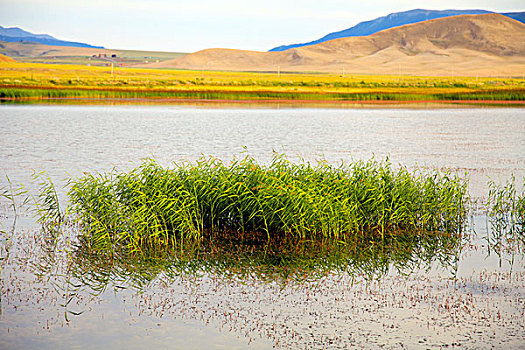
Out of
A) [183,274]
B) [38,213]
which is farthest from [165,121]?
[183,274]

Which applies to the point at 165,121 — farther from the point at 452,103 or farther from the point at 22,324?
the point at 452,103

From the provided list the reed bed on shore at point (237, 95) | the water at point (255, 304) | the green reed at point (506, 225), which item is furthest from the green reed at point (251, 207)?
the reed bed on shore at point (237, 95)

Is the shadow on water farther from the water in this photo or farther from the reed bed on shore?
the reed bed on shore

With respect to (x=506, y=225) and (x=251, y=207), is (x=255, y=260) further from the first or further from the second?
(x=506, y=225)

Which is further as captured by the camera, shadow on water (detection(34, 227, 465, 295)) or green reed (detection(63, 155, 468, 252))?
green reed (detection(63, 155, 468, 252))

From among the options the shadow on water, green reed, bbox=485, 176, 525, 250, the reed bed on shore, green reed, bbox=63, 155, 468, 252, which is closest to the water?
the shadow on water

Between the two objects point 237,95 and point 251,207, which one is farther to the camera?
point 237,95

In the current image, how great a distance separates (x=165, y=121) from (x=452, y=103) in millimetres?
43962

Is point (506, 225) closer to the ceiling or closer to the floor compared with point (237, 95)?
closer to the floor

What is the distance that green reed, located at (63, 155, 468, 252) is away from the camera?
11914 millimetres

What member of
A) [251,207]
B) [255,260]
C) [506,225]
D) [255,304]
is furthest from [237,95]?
[255,304]

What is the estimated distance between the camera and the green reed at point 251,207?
39.1ft

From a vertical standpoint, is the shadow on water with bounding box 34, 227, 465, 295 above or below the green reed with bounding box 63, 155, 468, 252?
below

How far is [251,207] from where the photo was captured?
12.6 meters
